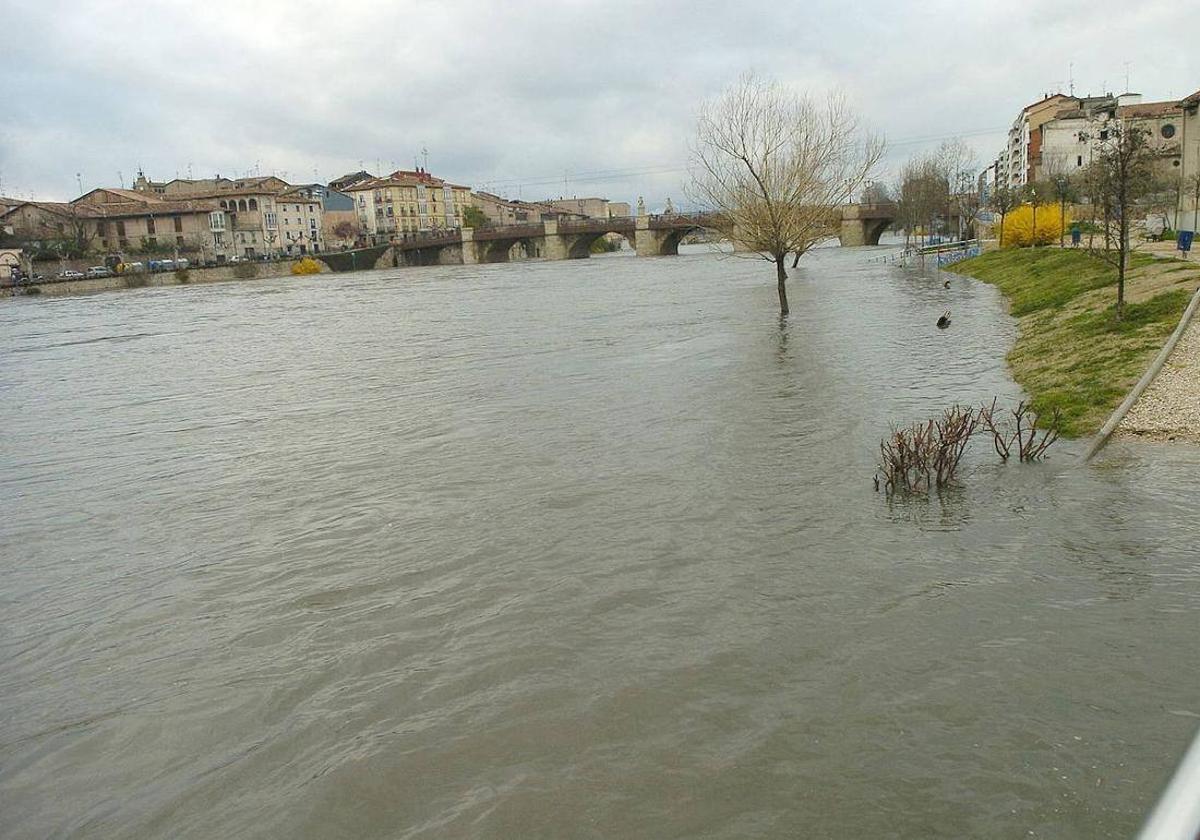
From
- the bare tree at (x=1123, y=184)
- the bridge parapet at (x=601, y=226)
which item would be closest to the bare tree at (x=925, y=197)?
the bridge parapet at (x=601, y=226)

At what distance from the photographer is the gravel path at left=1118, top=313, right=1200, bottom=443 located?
10953mm

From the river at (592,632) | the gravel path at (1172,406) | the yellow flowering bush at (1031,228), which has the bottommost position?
the river at (592,632)

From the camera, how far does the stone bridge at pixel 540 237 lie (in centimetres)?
10138

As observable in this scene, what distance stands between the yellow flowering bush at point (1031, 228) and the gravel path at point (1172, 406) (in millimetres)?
32360

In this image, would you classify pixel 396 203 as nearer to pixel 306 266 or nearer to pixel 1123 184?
pixel 306 266

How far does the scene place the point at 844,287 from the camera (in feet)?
144

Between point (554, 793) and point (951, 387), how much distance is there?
13.3 meters

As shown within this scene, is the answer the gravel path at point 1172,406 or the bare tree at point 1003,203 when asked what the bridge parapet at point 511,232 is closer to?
the bare tree at point 1003,203

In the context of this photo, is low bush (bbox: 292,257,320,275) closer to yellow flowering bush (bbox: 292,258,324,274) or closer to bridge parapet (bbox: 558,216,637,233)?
yellow flowering bush (bbox: 292,258,324,274)

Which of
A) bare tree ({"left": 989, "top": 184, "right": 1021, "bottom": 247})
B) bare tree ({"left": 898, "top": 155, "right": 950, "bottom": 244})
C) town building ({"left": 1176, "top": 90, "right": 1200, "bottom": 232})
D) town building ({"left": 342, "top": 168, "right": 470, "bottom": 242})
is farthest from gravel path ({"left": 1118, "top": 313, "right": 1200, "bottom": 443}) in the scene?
town building ({"left": 342, "top": 168, "right": 470, "bottom": 242})

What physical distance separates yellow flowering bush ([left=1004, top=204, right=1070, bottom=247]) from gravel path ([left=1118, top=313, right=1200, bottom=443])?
106 ft

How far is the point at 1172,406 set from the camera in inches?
456

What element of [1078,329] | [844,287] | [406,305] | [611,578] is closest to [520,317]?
[406,305]

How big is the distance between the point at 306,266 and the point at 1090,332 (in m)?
90.3
